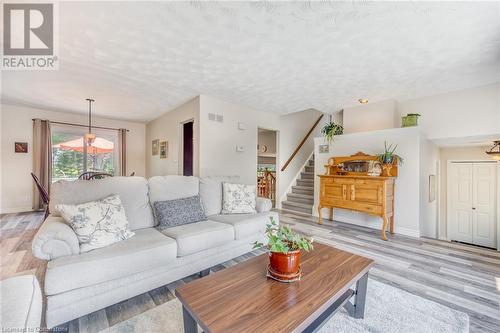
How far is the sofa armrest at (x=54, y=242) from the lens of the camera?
1.46m

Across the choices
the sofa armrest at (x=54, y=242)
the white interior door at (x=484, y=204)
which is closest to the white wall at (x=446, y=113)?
the white interior door at (x=484, y=204)

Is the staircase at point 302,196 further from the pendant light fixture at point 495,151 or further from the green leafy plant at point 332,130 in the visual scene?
the pendant light fixture at point 495,151

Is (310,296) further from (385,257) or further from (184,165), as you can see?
(184,165)

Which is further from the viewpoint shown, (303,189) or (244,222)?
(303,189)

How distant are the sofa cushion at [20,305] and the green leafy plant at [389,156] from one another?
4.28 metres

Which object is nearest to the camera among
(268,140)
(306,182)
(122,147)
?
(306,182)

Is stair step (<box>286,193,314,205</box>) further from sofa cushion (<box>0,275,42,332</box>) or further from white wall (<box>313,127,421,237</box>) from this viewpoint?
sofa cushion (<box>0,275,42,332</box>)

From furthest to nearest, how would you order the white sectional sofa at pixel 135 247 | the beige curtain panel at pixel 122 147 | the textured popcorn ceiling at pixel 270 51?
the beige curtain panel at pixel 122 147 < the textured popcorn ceiling at pixel 270 51 < the white sectional sofa at pixel 135 247

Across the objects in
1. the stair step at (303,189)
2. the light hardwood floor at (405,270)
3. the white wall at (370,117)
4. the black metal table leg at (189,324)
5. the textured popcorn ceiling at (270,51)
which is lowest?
the light hardwood floor at (405,270)

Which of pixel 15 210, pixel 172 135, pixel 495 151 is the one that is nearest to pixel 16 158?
pixel 15 210

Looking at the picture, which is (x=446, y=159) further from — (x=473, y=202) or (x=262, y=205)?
(x=262, y=205)

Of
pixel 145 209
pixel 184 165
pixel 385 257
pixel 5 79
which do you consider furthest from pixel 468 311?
pixel 5 79

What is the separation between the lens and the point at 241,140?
482 cm

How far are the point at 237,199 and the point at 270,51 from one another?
1922 mm
